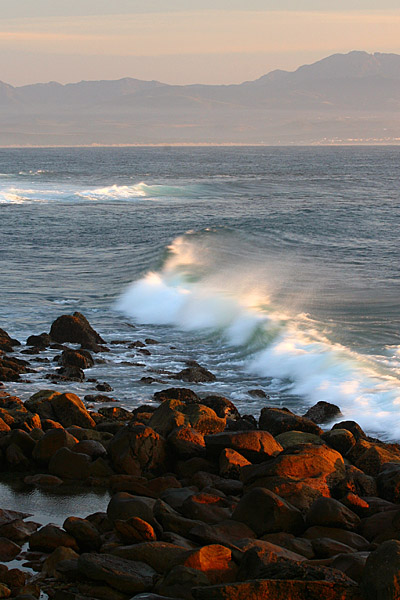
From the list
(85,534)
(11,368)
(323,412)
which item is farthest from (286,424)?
(11,368)

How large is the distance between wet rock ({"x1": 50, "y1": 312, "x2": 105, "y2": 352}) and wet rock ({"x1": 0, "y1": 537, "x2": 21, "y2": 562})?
11.0 metres

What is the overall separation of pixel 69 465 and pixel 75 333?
359 inches

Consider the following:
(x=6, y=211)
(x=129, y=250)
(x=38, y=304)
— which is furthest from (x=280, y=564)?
(x=6, y=211)

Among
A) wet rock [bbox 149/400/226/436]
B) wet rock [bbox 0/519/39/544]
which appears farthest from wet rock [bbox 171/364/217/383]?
wet rock [bbox 0/519/39/544]

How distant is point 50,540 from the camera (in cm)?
818

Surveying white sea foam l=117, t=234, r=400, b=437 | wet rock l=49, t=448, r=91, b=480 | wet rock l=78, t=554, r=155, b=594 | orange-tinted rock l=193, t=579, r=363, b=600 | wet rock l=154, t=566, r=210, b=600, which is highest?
orange-tinted rock l=193, t=579, r=363, b=600

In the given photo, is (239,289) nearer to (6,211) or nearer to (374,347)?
(374,347)

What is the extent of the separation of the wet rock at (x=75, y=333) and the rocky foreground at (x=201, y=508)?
18.7 ft

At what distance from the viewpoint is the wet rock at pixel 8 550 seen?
793cm

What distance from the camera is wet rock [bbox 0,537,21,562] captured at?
7.93 m

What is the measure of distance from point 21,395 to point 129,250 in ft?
71.9

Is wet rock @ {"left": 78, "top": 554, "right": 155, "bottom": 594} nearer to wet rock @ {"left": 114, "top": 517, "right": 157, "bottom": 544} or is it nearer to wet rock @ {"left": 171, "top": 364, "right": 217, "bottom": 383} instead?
wet rock @ {"left": 114, "top": 517, "right": 157, "bottom": 544}

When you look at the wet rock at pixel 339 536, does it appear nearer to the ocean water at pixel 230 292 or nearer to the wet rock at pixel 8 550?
the wet rock at pixel 8 550

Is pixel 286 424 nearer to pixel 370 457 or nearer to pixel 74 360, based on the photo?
pixel 370 457
